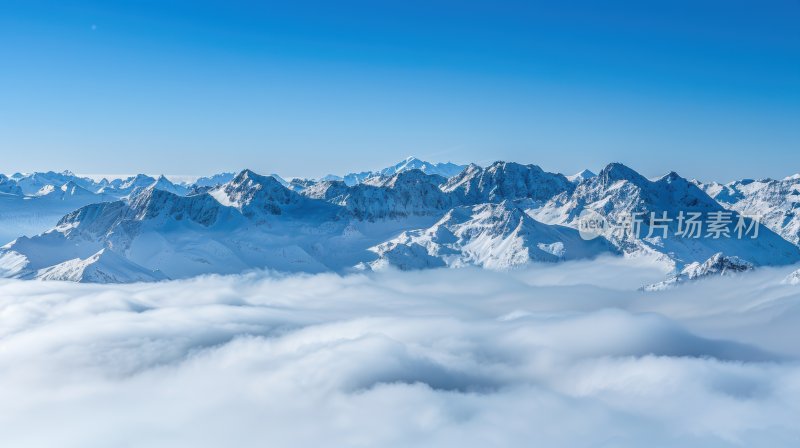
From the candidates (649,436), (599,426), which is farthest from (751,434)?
(599,426)

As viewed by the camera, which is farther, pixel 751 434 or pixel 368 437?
pixel 368 437

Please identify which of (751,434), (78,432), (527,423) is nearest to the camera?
(751,434)

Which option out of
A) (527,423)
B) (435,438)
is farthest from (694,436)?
(435,438)

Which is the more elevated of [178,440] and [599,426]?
[599,426]

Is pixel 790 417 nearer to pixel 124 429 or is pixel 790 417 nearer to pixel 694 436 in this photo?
pixel 694 436

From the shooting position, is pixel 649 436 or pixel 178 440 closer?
pixel 649 436

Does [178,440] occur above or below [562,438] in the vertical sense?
below

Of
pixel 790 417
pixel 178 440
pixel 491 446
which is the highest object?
pixel 790 417

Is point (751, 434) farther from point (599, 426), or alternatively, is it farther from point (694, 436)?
point (599, 426)

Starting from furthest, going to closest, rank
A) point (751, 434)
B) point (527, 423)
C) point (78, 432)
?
point (527, 423)
point (78, 432)
point (751, 434)
